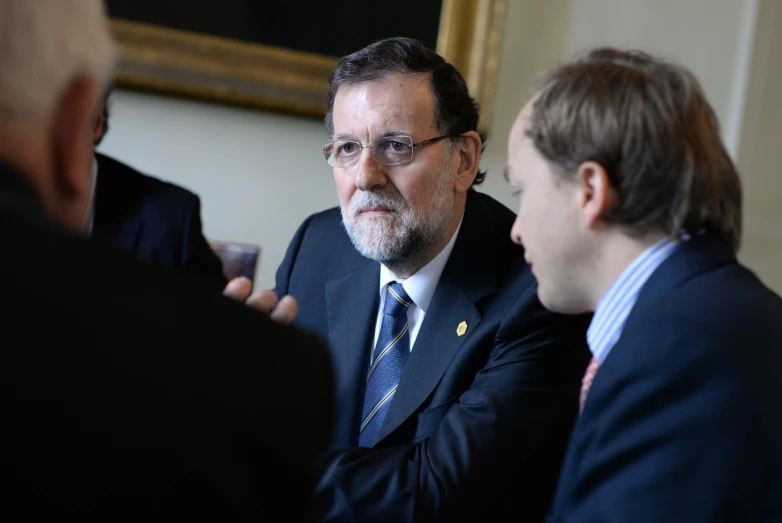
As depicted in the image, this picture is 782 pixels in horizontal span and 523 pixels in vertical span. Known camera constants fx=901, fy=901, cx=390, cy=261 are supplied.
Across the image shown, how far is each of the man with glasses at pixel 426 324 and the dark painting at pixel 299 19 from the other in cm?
111

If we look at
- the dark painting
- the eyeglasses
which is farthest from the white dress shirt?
the dark painting

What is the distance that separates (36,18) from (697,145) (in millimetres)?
973

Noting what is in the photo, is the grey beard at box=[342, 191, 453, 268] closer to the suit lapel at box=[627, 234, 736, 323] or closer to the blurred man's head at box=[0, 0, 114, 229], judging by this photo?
the suit lapel at box=[627, 234, 736, 323]

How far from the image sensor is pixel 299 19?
134 inches

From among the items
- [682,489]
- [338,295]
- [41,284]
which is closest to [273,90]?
[338,295]

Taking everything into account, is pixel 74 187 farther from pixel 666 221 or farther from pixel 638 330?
pixel 666 221

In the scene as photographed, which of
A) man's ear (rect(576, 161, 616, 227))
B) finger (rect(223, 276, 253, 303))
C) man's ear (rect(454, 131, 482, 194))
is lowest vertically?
finger (rect(223, 276, 253, 303))

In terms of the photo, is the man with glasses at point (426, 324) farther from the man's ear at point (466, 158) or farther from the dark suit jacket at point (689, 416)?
the dark suit jacket at point (689, 416)

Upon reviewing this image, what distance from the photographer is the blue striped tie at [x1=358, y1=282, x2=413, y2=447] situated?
204 centimetres

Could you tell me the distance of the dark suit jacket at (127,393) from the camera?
28.5 inches

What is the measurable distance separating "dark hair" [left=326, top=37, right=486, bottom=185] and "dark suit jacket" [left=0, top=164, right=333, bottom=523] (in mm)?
1479

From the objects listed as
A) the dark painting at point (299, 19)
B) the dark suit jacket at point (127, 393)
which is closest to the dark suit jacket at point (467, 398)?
the dark suit jacket at point (127, 393)

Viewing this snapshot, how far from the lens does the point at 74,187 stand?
87 centimetres

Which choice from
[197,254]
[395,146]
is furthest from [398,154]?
[197,254]
